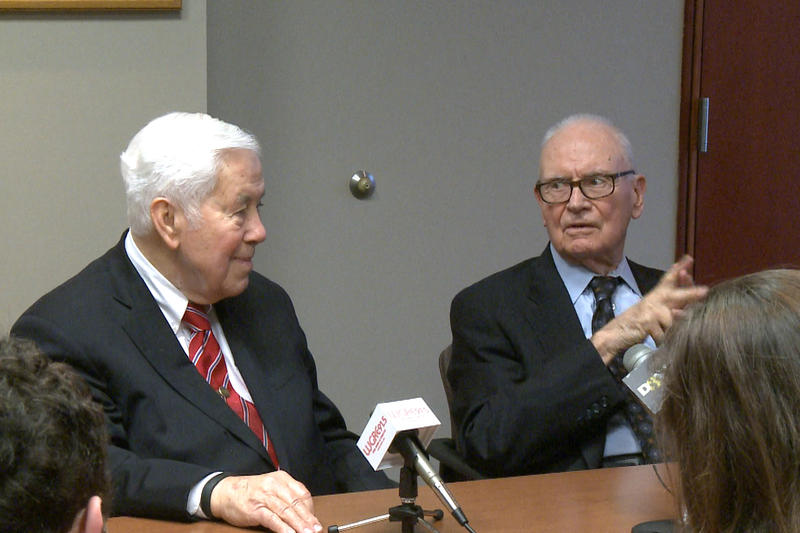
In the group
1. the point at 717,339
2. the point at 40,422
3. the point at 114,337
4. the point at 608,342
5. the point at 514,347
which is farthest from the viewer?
the point at 514,347

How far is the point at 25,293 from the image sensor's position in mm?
3273

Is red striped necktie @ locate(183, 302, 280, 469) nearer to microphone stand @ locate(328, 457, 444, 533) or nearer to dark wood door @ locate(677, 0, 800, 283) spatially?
microphone stand @ locate(328, 457, 444, 533)

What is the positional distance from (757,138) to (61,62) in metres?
2.71

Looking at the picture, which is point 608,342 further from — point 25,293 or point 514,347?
point 25,293

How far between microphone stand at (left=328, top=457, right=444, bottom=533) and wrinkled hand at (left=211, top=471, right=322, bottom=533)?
0.22 feet

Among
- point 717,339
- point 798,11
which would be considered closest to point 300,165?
point 798,11

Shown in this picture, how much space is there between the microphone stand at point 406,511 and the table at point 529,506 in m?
0.02

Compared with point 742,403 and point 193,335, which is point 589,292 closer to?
point 193,335

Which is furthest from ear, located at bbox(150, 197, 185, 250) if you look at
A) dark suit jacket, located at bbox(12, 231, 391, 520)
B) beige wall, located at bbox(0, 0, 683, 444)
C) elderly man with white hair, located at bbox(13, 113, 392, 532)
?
beige wall, located at bbox(0, 0, 683, 444)

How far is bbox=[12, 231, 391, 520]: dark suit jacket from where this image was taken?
2318 mm

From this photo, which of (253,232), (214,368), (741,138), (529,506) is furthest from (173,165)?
(741,138)

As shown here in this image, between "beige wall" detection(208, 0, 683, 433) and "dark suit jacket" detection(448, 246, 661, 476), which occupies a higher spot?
"beige wall" detection(208, 0, 683, 433)

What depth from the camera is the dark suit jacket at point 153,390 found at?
7.61 ft

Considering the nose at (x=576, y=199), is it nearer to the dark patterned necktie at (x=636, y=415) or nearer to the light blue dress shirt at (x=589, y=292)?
the light blue dress shirt at (x=589, y=292)
